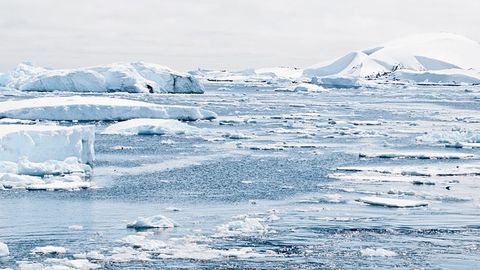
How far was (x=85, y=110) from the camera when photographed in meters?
32.0

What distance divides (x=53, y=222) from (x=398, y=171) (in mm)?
8750

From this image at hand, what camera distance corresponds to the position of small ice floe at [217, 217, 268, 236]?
12.1 m

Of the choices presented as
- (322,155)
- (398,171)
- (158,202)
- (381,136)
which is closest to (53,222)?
(158,202)

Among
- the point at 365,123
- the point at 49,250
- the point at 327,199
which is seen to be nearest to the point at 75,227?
the point at 49,250

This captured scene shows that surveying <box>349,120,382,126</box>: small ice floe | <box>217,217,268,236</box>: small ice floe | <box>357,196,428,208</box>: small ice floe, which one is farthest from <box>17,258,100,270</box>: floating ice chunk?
<box>349,120,382,126</box>: small ice floe

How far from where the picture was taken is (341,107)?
44.8 m

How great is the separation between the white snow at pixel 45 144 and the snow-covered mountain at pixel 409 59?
3675 inches

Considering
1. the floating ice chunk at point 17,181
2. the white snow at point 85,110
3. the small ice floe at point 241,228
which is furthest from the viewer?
the white snow at point 85,110

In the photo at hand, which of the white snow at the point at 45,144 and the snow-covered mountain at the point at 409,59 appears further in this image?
the snow-covered mountain at the point at 409,59

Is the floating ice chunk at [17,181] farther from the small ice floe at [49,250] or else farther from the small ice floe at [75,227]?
the small ice floe at [49,250]

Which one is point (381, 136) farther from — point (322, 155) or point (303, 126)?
point (322, 155)

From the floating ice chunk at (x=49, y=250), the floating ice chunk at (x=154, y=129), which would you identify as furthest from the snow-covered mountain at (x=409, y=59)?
the floating ice chunk at (x=49, y=250)

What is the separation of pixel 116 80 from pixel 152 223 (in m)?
39.9

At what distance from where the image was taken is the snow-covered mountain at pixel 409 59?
120 m
